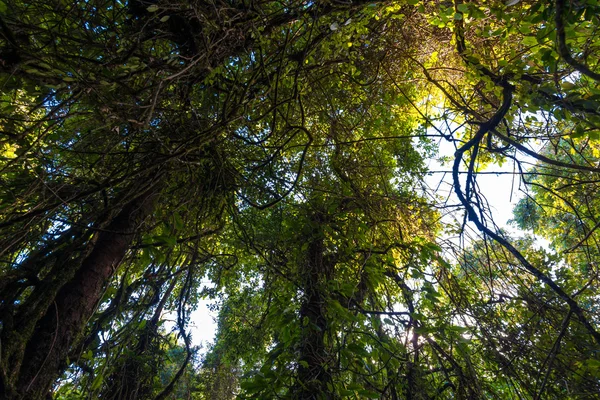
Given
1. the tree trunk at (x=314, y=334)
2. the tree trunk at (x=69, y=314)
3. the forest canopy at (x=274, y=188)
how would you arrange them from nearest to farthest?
the tree trunk at (x=69, y=314) < the forest canopy at (x=274, y=188) < the tree trunk at (x=314, y=334)

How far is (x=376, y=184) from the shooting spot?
9.75ft

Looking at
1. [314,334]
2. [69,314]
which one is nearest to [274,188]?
[314,334]

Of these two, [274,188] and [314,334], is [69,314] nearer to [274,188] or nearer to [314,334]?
[314,334]

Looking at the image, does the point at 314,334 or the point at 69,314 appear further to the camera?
the point at 314,334

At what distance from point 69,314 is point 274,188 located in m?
1.62

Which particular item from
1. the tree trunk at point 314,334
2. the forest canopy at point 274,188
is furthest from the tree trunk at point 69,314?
the tree trunk at point 314,334

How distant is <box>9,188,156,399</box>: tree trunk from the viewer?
3.54 feet

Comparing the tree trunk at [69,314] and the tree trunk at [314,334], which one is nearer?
the tree trunk at [69,314]

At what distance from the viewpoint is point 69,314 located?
4.07 feet

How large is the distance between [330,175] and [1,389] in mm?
2485

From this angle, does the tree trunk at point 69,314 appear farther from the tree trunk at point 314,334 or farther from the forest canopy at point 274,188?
the tree trunk at point 314,334

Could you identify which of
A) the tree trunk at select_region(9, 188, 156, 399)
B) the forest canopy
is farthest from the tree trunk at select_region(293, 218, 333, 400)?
the tree trunk at select_region(9, 188, 156, 399)

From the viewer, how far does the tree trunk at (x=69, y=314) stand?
3.54 feet

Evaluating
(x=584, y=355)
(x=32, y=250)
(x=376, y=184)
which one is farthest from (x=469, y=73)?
(x=32, y=250)
